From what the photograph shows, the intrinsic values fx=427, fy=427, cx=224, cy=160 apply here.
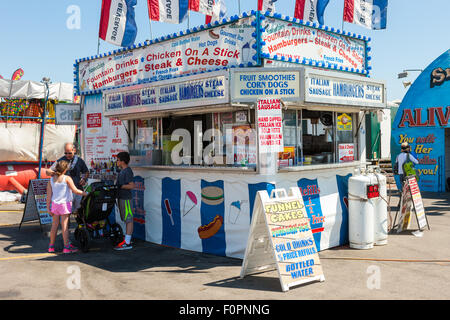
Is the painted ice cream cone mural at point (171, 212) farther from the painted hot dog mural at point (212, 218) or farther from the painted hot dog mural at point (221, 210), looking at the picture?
the painted hot dog mural at point (212, 218)

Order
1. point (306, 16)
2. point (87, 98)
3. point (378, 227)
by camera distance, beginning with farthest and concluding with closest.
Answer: point (306, 16), point (87, 98), point (378, 227)

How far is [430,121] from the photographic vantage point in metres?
16.7

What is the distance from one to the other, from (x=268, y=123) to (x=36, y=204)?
6.11m

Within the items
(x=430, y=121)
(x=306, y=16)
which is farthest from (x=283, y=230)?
(x=430, y=121)

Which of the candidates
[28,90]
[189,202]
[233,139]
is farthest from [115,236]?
[28,90]

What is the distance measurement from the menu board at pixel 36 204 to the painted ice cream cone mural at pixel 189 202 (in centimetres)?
380

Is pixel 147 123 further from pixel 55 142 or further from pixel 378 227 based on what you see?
pixel 55 142

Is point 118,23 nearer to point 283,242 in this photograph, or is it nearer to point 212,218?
point 212,218

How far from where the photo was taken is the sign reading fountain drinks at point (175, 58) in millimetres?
7020

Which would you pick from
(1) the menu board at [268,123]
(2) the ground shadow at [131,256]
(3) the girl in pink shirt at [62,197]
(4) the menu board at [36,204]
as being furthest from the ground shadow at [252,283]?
(4) the menu board at [36,204]

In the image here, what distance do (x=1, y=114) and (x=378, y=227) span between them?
1532 cm

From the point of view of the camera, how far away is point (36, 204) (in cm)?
973

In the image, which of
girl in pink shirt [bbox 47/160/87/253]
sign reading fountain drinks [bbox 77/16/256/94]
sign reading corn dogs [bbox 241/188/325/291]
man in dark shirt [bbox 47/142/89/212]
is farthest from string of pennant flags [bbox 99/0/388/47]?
Answer: sign reading corn dogs [bbox 241/188/325/291]

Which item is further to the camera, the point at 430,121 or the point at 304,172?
the point at 430,121
